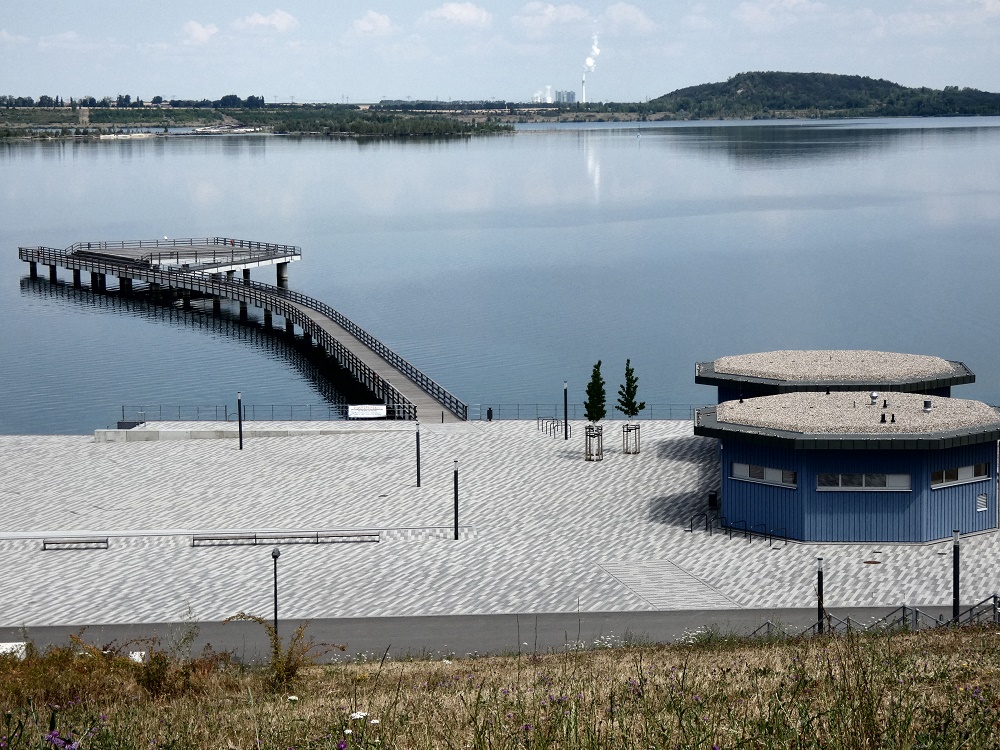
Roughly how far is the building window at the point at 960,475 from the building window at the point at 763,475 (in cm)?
419

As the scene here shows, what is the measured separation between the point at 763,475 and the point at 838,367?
1032 centimetres

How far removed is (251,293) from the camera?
329 ft

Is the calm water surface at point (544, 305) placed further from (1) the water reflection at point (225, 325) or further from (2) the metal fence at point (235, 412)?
(2) the metal fence at point (235, 412)

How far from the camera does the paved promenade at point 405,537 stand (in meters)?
35.6

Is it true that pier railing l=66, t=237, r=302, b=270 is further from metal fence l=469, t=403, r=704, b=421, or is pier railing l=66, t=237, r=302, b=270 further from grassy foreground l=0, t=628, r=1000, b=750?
grassy foreground l=0, t=628, r=1000, b=750

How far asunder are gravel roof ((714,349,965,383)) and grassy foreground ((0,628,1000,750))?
22.2 m

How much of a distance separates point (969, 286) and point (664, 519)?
268 feet

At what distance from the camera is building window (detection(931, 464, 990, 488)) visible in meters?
40.2

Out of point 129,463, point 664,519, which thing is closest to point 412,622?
point 664,519

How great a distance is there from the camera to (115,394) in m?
81.9

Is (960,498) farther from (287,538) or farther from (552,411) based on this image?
(552,411)

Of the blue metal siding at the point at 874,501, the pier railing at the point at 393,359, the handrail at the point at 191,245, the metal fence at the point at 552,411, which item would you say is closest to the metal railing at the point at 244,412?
the pier railing at the point at 393,359

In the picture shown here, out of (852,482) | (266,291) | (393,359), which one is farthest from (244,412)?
(852,482)

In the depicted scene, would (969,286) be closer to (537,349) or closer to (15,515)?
(537,349)
